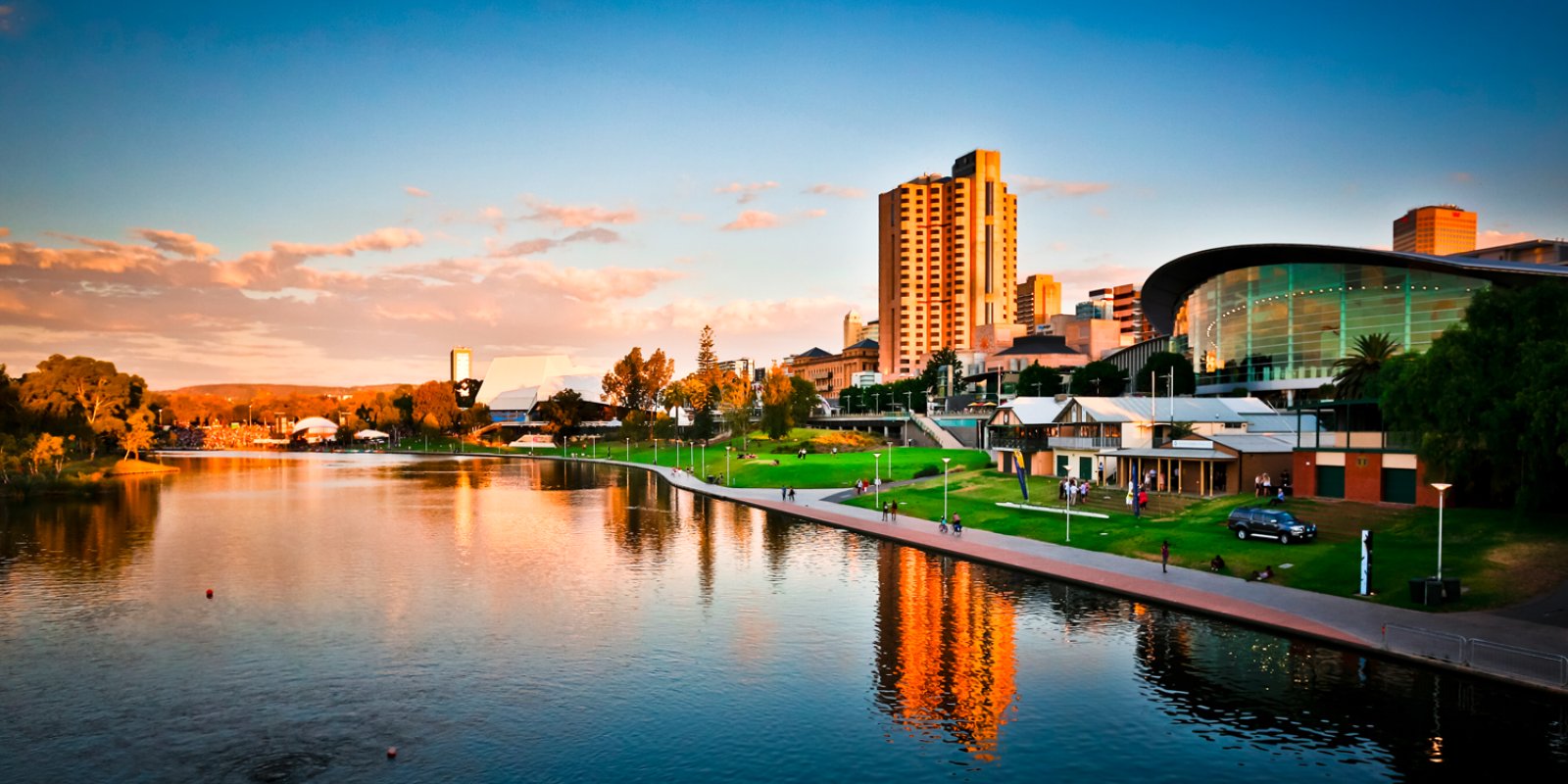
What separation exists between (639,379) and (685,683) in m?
169

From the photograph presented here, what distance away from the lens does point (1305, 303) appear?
344 feet

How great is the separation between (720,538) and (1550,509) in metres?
37.9

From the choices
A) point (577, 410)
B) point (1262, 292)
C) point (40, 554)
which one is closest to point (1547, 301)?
point (40, 554)

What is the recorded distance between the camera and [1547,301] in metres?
34.5

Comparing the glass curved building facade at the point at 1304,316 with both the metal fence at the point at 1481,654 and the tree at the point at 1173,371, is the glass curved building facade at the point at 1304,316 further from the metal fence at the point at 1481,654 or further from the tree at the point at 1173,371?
the metal fence at the point at 1481,654

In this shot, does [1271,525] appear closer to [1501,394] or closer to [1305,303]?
[1501,394]

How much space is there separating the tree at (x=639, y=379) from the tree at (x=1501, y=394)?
161 meters

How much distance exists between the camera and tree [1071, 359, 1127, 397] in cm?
13038

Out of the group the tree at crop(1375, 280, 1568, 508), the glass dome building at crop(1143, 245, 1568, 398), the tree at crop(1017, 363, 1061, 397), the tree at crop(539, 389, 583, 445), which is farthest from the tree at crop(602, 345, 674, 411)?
the tree at crop(1375, 280, 1568, 508)

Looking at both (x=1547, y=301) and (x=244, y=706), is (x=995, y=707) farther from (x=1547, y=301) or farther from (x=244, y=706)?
(x=1547, y=301)

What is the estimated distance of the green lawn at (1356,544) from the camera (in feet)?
103

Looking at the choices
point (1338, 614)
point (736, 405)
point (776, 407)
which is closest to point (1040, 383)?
point (776, 407)

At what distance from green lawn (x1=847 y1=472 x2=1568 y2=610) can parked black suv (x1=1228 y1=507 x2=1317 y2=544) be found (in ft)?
1.37

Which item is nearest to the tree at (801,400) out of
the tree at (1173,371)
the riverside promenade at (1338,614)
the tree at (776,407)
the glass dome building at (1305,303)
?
Result: the tree at (776,407)
